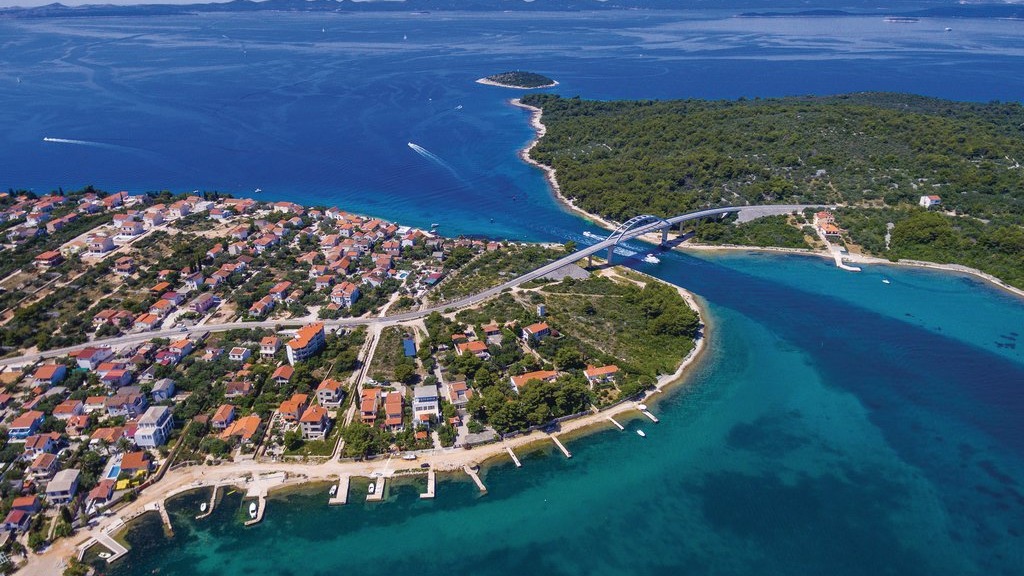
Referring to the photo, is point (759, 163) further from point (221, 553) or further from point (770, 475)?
point (221, 553)

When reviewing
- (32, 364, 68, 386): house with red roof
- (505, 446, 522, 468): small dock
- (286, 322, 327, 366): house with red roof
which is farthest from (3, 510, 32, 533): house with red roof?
(505, 446, 522, 468): small dock

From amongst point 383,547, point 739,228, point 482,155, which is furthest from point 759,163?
point 383,547

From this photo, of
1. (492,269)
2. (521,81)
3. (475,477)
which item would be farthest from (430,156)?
(475,477)

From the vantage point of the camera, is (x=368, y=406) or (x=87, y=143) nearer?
(x=368, y=406)

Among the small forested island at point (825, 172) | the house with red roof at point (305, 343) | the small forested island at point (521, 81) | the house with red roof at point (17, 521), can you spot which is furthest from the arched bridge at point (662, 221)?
the small forested island at point (521, 81)

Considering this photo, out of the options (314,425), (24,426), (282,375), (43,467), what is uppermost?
(282,375)

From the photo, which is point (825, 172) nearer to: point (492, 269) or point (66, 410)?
point (492, 269)

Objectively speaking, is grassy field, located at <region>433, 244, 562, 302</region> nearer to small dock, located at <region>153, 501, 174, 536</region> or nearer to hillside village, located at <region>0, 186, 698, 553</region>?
hillside village, located at <region>0, 186, 698, 553</region>

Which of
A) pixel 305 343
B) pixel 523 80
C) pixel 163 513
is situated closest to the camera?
pixel 163 513
